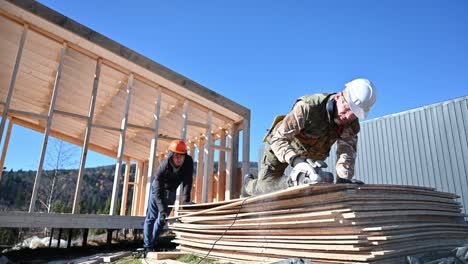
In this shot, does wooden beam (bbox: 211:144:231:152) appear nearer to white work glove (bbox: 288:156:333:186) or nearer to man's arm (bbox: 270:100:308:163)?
man's arm (bbox: 270:100:308:163)

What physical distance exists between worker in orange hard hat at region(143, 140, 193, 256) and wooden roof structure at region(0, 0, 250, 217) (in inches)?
119

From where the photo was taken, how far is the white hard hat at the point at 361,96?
3.02 meters

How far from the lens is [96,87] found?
787 centimetres

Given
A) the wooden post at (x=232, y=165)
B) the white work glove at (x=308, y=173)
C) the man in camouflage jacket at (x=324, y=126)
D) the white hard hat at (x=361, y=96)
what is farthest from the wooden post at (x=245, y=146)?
the white work glove at (x=308, y=173)

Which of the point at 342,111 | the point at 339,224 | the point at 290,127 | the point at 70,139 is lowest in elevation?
the point at 339,224

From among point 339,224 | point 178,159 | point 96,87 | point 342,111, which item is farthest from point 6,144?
point 339,224

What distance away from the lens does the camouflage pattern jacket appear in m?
3.30

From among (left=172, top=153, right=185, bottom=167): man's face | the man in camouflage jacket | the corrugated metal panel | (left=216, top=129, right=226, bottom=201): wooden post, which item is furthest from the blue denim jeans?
the corrugated metal panel

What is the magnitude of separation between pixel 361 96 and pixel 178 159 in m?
3.12

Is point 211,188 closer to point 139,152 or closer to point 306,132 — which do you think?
point 139,152

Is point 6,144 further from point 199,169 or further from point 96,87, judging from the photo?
point 199,169

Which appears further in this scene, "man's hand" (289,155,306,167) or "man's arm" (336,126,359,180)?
"man's arm" (336,126,359,180)

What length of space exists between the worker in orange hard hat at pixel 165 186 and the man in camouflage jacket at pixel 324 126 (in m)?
1.73

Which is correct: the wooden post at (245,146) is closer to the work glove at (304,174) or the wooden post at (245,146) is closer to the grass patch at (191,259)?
the grass patch at (191,259)
